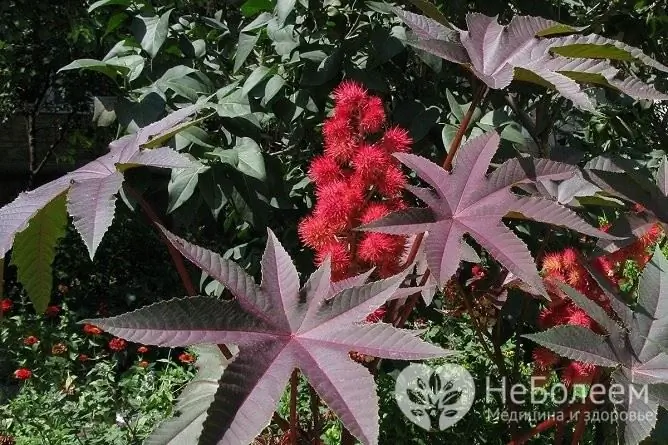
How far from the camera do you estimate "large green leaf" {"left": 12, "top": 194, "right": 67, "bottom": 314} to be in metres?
1.14

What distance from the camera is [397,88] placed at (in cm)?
216

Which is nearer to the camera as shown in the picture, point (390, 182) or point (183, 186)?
point (390, 182)

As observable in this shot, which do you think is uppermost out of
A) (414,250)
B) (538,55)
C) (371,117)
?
(538,55)

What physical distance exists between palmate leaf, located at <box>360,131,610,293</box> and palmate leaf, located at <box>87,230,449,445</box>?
10cm

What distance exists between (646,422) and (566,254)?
377 mm

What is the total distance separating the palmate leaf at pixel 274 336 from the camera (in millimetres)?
778

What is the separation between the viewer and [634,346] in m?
1.10

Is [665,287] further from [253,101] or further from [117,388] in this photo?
[117,388]

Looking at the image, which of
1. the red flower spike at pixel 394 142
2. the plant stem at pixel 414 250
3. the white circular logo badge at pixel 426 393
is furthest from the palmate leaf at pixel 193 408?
Answer: the white circular logo badge at pixel 426 393

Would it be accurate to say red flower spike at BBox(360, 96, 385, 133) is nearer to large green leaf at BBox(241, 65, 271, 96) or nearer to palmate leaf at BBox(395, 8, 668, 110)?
palmate leaf at BBox(395, 8, 668, 110)

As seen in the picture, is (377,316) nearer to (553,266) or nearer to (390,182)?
→ (390,182)

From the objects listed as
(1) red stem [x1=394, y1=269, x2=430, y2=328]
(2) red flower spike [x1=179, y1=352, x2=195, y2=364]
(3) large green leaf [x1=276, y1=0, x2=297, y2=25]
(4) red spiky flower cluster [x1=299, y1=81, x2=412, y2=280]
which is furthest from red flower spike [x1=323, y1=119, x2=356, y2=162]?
(2) red flower spike [x1=179, y1=352, x2=195, y2=364]

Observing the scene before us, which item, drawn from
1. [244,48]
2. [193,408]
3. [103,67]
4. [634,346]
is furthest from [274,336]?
[244,48]

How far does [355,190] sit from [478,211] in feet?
0.68
